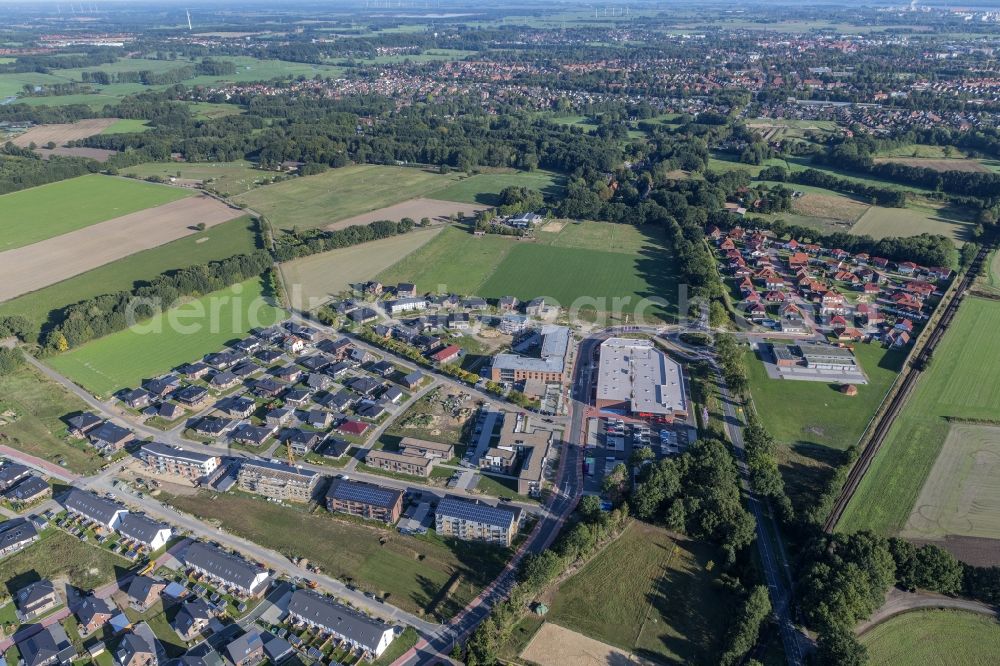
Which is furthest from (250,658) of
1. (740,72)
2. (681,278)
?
(740,72)

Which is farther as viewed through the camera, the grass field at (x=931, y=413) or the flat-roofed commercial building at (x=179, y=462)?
the flat-roofed commercial building at (x=179, y=462)

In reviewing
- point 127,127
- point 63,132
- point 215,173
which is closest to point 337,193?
point 215,173

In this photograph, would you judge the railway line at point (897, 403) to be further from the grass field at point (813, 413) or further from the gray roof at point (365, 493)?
the gray roof at point (365, 493)

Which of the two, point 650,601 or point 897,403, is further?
point 897,403

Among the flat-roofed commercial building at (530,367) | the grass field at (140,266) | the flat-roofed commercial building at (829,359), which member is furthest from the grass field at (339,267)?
the flat-roofed commercial building at (829,359)

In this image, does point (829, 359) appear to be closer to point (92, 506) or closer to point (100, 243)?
point (92, 506)

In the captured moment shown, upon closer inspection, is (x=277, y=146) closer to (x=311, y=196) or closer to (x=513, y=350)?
(x=311, y=196)
